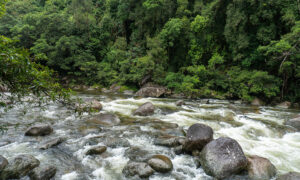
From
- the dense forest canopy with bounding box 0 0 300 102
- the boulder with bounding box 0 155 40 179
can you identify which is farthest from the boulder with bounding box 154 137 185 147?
the dense forest canopy with bounding box 0 0 300 102

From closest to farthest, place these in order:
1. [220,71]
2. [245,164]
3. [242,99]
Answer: [245,164] → [242,99] → [220,71]

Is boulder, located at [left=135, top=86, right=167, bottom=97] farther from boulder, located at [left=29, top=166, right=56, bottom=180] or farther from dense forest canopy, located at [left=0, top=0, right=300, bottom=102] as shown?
boulder, located at [left=29, top=166, right=56, bottom=180]

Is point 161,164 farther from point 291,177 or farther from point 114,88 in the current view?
point 114,88

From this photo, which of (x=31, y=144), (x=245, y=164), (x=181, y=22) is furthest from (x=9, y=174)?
(x=181, y=22)

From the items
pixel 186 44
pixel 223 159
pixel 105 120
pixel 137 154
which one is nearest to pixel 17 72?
pixel 137 154

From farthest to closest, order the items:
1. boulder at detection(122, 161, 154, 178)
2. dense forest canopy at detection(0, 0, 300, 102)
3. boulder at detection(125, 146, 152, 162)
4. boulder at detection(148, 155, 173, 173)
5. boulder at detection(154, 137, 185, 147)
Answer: dense forest canopy at detection(0, 0, 300, 102)
boulder at detection(154, 137, 185, 147)
boulder at detection(125, 146, 152, 162)
boulder at detection(148, 155, 173, 173)
boulder at detection(122, 161, 154, 178)

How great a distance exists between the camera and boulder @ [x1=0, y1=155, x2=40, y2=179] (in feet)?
11.3

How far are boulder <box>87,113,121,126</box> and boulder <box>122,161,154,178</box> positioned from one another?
140 inches

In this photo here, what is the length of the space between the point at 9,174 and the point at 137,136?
11.7ft

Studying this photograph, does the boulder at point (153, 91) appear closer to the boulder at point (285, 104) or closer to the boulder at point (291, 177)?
the boulder at point (285, 104)

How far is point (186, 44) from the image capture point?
2042cm

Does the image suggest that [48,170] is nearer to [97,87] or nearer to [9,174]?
[9,174]

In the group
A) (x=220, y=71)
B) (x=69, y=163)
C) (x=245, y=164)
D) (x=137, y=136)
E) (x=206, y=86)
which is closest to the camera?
(x=245, y=164)

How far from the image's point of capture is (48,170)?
3.64 metres
